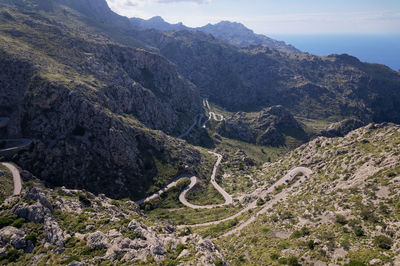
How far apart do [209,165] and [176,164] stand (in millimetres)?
28736

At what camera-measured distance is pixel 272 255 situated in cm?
4044

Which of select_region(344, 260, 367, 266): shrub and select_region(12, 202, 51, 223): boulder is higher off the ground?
select_region(344, 260, 367, 266): shrub

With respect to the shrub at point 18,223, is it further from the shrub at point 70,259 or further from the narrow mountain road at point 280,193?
the narrow mountain road at point 280,193

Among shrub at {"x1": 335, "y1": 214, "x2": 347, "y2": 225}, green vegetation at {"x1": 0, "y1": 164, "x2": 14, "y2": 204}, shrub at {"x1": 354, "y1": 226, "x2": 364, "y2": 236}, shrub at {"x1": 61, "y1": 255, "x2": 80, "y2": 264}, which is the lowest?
green vegetation at {"x1": 0, "y1": 164, "x2": 14, "y2": 204}

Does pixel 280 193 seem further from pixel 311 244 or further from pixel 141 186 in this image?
pixel 141 186

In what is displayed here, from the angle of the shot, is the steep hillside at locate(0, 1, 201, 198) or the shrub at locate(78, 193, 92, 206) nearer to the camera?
the shrub at locate(78, 193, 92, 206)

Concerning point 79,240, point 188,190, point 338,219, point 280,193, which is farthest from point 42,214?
point 280,193

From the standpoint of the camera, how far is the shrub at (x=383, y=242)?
33906 mm

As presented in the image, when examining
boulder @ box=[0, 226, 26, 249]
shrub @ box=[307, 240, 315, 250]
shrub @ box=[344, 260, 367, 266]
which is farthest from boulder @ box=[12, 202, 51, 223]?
shrub @ box=[344, 260, 367, 266]

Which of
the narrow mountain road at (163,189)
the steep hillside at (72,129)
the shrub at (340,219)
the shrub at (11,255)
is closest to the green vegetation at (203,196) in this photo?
the narrow mountain road at (163,189)

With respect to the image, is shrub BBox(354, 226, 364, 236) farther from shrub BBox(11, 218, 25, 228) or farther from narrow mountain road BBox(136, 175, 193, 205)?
narrow mountain road BBox(136, 175, 193, 205)

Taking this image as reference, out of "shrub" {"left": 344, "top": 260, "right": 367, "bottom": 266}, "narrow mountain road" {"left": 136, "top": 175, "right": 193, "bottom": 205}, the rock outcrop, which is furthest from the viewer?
"narrow mountain road" {"left": 136, "top": 175, "right": 193, "bottom": 205}

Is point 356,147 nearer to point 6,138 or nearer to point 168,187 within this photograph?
point 168,187

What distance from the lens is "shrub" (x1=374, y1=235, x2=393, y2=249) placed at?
3391 cm
